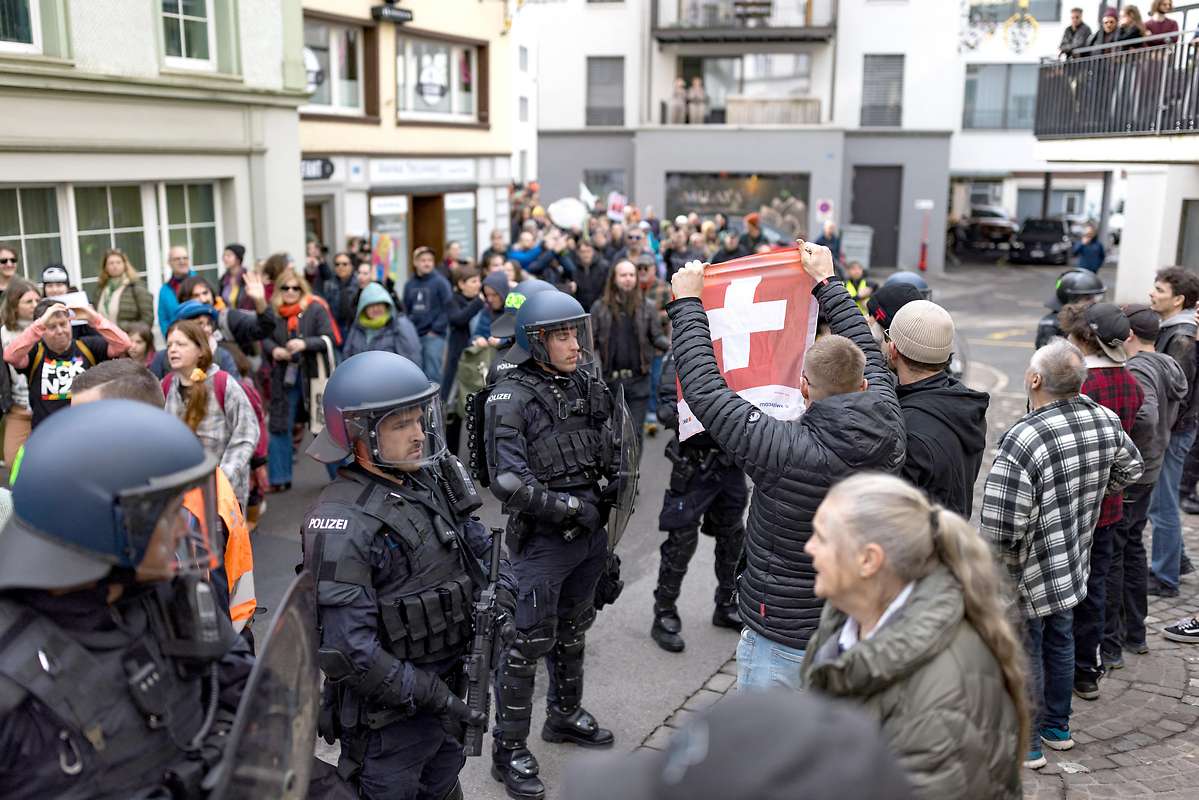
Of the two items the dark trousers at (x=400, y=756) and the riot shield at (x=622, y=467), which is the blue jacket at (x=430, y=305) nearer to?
the riot shield at (x=622, y=467)

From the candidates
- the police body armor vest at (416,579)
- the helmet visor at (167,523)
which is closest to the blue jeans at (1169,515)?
the police body armor vest at (416,579)

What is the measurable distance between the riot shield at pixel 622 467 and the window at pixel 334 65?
43.3ft

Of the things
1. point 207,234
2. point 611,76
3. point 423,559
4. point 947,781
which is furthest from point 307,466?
point 611,76

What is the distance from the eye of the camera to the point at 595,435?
16.0 feet

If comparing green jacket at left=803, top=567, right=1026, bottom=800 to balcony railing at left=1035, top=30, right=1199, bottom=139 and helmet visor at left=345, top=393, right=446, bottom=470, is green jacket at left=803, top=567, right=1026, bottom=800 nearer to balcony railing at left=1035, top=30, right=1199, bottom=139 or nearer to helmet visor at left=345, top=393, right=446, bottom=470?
helmet visor at left=345, top=393, right=446, bottom=470

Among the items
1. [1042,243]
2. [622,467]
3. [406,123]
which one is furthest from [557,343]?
[1042,243]

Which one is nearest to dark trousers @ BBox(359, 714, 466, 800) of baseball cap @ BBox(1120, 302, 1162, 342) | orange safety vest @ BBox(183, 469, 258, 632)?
orange safety vest @ BBox(183, 469, 258, 632)

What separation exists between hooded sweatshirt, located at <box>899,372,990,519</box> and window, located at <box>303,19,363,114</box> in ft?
46.7

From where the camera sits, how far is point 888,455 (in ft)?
11.4

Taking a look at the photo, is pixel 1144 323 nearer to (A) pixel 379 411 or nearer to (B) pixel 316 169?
(A) pixel 379 411

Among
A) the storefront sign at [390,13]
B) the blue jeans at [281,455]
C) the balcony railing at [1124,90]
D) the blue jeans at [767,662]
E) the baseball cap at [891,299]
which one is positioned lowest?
the blue jeans at [281,455]

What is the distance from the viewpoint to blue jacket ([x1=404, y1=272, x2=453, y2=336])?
1050cm

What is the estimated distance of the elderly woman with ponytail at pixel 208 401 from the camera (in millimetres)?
5645

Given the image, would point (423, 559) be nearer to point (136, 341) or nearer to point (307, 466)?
point (136, 341)
